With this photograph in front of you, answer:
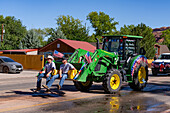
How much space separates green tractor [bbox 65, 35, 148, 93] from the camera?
36.2 ft

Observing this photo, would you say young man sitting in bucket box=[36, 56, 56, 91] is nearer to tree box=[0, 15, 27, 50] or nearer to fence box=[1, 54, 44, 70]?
fence box=[1, 54, 44, 70]

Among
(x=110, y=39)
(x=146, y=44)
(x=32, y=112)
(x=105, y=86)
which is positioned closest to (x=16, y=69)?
(x=110, y=39)

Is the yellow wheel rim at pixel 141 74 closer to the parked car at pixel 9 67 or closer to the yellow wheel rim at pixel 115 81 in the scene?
the yellow wheel rim at pixel 115 81

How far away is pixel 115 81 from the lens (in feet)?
38.1

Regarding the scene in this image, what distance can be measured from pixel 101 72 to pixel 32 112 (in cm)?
468

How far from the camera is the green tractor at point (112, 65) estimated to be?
11.0 meters

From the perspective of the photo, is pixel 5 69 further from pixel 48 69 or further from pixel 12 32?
pixel 12 32

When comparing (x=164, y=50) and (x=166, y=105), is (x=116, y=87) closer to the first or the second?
(x=166, y=105)

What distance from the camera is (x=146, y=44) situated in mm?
60844

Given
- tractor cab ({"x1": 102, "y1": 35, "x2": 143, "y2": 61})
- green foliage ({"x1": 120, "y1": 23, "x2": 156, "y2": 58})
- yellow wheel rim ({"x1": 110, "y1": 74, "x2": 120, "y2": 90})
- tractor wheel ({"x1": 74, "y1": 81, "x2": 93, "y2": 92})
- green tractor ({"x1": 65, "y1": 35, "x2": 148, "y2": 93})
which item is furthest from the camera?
green foliage ({"x1": 120, "y1": 23, "x2": 156, "y2": 58})

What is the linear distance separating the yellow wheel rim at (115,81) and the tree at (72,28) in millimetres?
80199

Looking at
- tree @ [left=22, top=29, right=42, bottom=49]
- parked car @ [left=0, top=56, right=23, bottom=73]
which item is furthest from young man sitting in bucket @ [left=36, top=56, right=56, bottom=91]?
tree @ [left=22, top=29, right=42, bottom=49]

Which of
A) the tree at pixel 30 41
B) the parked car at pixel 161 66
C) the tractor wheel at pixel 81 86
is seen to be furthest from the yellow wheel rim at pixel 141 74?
the tree at pixel 30 41

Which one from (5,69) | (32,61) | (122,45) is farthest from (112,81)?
(32,61)
